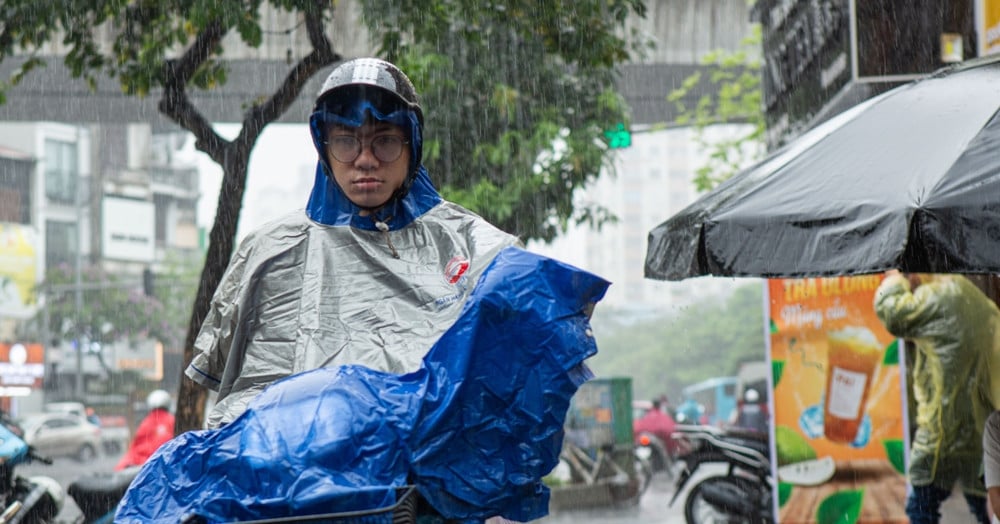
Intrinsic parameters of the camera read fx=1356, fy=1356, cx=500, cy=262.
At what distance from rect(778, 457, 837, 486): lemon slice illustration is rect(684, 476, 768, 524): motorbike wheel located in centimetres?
169

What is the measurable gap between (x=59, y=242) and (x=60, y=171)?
3.45 m

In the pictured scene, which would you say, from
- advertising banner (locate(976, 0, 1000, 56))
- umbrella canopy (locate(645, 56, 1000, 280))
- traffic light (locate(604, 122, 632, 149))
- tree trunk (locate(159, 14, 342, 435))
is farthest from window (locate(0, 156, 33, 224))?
umbrella canopy (locate(645, 56, 1000, 280))

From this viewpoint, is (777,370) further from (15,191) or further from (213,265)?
(15,191)

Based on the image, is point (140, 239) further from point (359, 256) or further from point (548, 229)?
point (359, 256)

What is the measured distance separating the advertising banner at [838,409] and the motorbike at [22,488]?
15.8ft

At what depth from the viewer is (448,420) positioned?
90.5 inches

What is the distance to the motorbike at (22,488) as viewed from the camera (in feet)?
27.0

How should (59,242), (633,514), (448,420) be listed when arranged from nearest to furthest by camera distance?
1. (448,420)
2. (633,514)
3. (59,242)

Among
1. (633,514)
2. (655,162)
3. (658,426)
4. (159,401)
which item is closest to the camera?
(159,401)

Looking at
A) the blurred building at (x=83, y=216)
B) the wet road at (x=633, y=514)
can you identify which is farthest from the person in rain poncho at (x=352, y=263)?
the blurred building at (x=83, y=216)

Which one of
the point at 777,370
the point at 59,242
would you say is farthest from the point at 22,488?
the point at 59,242

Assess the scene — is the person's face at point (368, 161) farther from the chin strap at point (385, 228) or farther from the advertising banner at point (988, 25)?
the advertising banner at point (988, 25)

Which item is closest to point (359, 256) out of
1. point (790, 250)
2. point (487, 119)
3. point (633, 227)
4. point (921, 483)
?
point (790, 250)

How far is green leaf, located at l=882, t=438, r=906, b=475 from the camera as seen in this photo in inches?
341
